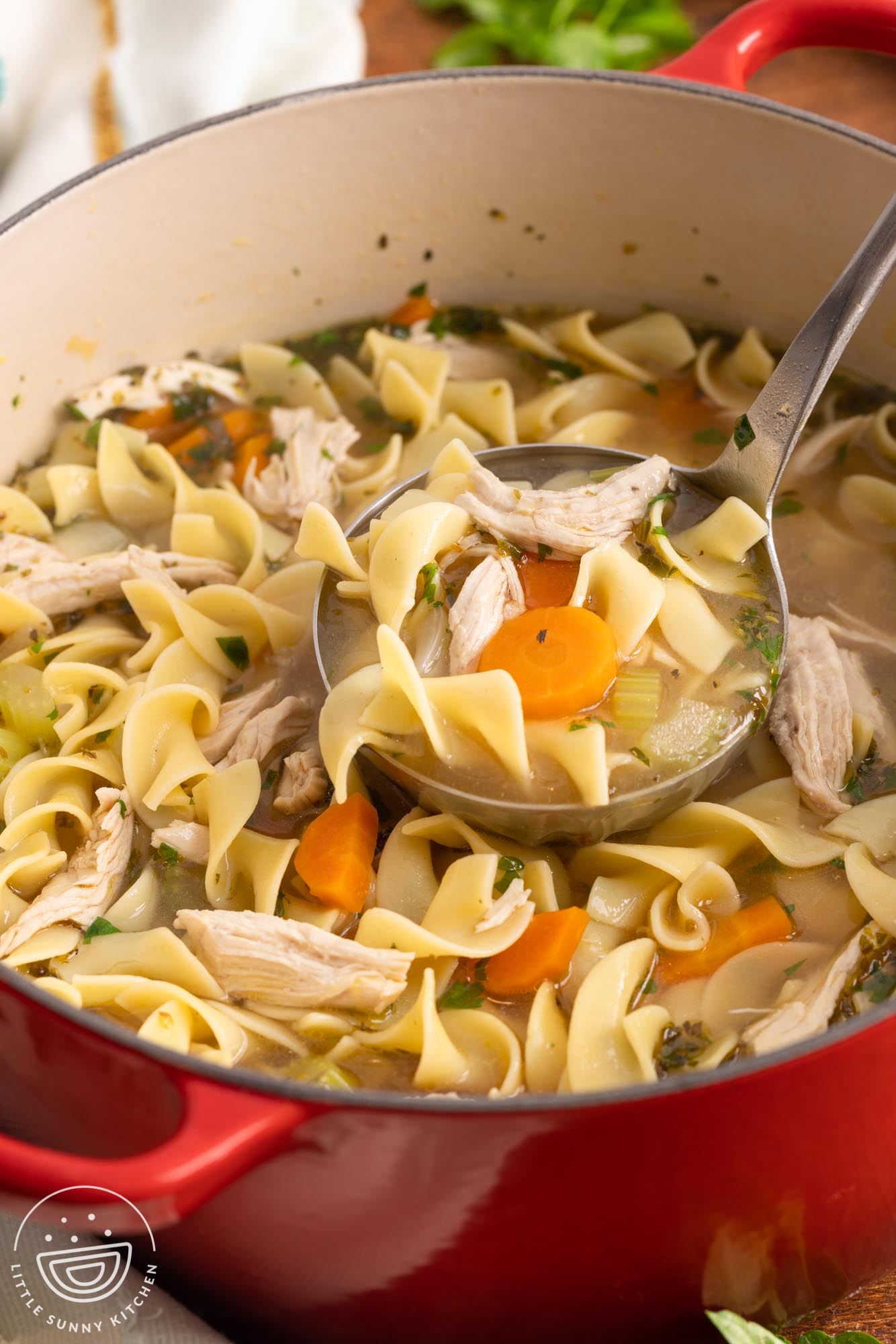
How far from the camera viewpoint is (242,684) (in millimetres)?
3826

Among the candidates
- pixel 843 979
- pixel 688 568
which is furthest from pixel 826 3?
pixel 843 979

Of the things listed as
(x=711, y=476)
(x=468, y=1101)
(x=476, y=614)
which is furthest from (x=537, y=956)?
(x=711, y=476)

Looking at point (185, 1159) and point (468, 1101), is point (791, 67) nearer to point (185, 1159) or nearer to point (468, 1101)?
point (468, 1101)

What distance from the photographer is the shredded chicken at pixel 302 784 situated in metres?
3.42

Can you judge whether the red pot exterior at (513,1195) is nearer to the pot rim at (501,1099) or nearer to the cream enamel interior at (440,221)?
the pot rim at (501,1099)

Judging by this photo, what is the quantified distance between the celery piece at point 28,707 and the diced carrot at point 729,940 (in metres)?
1.81

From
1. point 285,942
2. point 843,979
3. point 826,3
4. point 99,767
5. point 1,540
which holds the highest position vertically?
point 826,3

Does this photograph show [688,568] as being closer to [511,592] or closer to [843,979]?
[511,592]

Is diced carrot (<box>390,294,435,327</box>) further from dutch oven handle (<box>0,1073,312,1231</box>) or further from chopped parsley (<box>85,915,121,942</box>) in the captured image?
dutch oven handle (<box>0,1073,312,1231</box>)

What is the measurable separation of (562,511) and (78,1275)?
2.12m

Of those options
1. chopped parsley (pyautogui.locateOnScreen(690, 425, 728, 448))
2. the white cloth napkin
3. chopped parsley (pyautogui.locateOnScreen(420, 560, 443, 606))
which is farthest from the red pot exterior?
the white cloth napkin

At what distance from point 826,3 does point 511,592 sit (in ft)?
6.76


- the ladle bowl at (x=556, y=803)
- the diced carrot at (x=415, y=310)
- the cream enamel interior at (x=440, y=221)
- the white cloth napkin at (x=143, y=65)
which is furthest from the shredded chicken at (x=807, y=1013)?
the white cloth napkin at (x=143, y=65)

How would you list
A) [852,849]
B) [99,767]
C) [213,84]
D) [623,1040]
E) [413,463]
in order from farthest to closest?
[213,84] → [413,463] → [99,767] → [852,849] → [623,1040]
